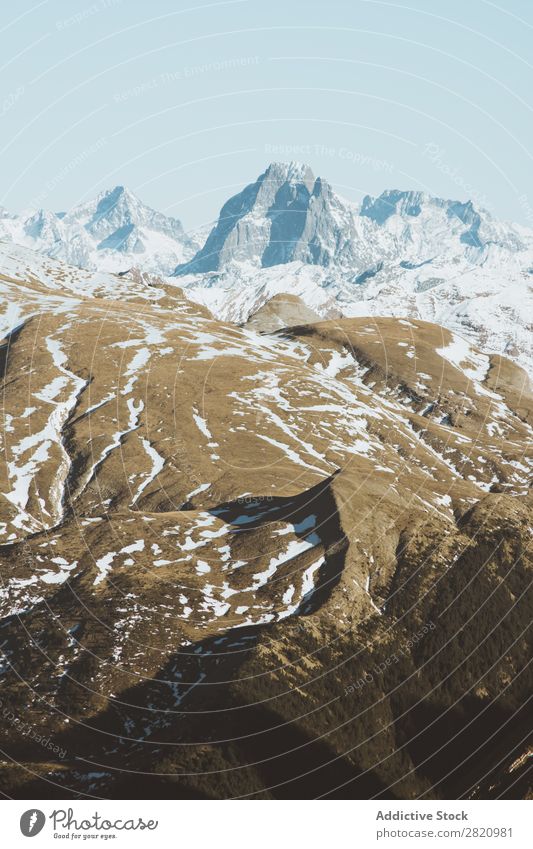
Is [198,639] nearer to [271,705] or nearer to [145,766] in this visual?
[271,705]

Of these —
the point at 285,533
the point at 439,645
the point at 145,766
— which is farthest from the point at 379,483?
the point at 145,766

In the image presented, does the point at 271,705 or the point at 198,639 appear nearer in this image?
the point at 271,705
